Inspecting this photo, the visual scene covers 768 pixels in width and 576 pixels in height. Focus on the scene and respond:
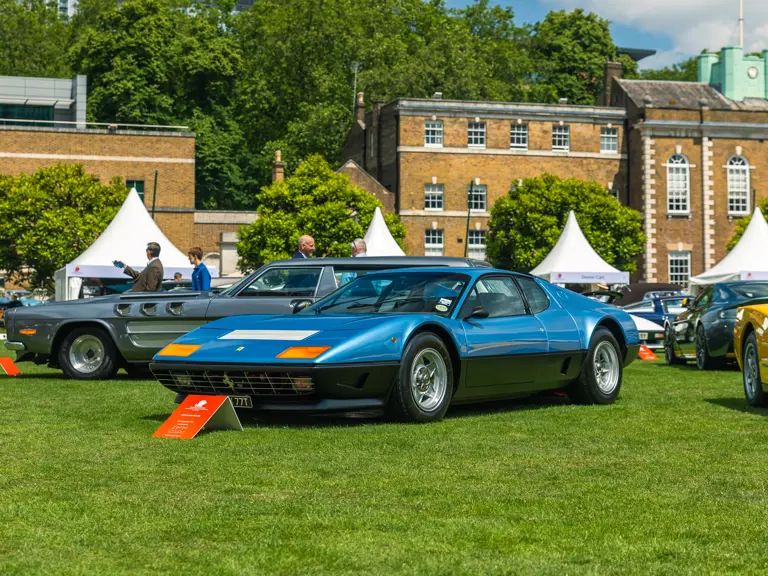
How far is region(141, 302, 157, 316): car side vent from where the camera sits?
15898mm

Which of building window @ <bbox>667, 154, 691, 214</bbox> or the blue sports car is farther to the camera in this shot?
building window @ <bbox>667, 154, 691, 214</bbox>

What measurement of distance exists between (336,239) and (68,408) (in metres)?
49.7

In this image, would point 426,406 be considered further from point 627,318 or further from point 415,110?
point 415,110

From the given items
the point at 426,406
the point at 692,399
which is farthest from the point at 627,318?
the point at 426,406

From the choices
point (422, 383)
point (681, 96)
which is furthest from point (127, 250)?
point (681, 96)

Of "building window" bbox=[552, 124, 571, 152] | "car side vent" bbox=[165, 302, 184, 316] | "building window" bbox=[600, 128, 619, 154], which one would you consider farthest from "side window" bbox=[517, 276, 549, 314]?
"building window" bbox=[600, 128, 619, 154]

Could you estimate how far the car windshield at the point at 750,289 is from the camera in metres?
20.3

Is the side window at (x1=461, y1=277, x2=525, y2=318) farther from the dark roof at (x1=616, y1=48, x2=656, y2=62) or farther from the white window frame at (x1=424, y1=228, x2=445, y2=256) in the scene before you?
the dark roof at (x1=616, y1=48, x2=656, y2=62)

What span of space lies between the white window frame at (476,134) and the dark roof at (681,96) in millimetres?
8689

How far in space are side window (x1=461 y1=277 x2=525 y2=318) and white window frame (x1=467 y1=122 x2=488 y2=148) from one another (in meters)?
58.7

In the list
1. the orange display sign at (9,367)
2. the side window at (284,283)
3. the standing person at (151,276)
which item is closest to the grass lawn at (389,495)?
the side window at (284,283)

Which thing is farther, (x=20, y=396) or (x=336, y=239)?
(x=336, y=239)

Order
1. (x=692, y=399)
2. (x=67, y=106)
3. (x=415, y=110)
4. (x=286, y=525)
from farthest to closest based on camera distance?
1. (x=67, y=106)
2. (x=415, y=110)
3. (x=692, y=399)
4. (x=286, y=525)

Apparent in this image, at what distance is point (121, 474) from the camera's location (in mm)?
7461
